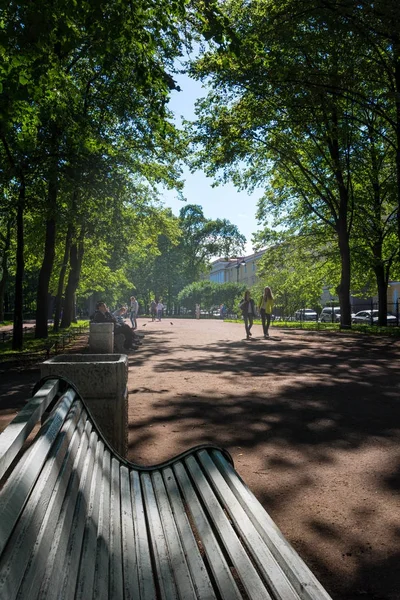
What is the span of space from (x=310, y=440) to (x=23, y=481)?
4215 mm

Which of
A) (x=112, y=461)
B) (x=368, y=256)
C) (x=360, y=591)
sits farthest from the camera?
(x=368, y=256)

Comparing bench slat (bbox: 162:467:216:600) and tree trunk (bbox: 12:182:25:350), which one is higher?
tree trunk (bbox: 12:182:25:350)

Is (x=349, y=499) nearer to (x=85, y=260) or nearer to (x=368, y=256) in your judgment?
(x=368, y=256)

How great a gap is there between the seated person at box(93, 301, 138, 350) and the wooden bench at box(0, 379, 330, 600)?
37.4 feet

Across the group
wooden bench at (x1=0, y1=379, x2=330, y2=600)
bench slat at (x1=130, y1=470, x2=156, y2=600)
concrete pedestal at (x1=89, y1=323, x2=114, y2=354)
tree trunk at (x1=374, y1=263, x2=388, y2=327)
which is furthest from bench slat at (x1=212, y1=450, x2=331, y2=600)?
tree trunk at (x1=374, y1=263, x2=388, y2=327)

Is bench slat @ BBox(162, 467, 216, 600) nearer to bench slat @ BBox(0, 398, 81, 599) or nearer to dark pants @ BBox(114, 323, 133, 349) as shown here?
bench slat @ BBox(0, 398, 81, 599)

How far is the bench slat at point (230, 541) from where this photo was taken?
159 cm

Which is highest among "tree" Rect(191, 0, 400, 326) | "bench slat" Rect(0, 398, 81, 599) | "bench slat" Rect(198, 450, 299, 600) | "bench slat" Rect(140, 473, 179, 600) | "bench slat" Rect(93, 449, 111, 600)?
"tree" Rect(191, 0, 400, 326)

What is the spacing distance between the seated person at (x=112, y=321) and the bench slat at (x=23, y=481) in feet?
39.7

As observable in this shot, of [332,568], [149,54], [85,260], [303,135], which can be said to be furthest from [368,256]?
[332,568]

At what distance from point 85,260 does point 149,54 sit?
27163 millimetres

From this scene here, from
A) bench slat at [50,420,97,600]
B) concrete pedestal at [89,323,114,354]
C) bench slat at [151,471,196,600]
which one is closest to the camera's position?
bench slat at [50,420,97,600]

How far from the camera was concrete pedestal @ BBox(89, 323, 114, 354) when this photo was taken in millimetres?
11023

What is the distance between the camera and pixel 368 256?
27125mm
